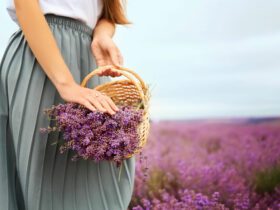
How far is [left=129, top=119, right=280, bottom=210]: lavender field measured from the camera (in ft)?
9.62

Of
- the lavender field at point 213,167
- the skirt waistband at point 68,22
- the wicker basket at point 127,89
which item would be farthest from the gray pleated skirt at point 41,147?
A: the lavender field at point 213,167

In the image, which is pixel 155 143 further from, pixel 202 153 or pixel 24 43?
pixel 24 43

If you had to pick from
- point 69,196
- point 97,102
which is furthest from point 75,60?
point 69,196

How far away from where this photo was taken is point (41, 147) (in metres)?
1.58

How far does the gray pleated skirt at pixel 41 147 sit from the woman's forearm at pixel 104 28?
3 centimetres

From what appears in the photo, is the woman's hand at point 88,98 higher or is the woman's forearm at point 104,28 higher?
the woman's forearm at point 104,28

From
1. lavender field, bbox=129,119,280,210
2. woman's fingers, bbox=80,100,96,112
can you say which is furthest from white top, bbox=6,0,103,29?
lavender field, bbox=129,119,280,210

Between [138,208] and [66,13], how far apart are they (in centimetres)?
142

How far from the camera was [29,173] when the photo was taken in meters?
Result: 1.59

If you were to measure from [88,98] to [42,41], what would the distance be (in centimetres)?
21

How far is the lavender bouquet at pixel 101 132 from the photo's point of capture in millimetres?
1390

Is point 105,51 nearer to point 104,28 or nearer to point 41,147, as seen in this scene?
point 104,28

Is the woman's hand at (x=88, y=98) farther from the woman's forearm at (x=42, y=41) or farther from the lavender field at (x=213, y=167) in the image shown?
the lavender field at (x=213, y=167)

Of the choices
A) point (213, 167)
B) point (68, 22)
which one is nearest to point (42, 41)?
point (68, 22)
